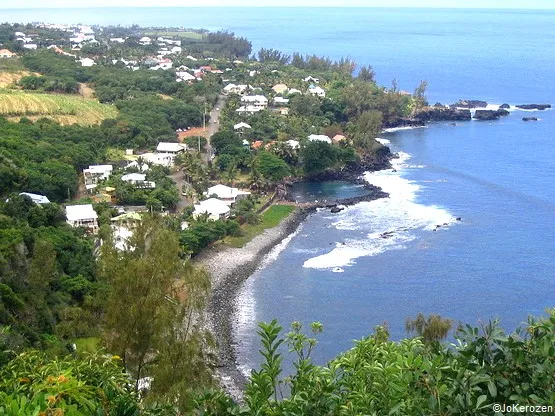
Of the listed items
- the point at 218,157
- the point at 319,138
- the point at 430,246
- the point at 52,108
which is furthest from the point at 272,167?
the point at 52,108

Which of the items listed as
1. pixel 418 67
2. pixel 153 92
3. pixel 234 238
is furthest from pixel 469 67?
pixel 234 238

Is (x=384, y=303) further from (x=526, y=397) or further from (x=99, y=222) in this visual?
(x=526, y=397)

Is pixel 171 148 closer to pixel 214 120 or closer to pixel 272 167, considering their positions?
pixel 272 167

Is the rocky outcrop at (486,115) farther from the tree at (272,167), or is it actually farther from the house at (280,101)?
the tree at (272,167)

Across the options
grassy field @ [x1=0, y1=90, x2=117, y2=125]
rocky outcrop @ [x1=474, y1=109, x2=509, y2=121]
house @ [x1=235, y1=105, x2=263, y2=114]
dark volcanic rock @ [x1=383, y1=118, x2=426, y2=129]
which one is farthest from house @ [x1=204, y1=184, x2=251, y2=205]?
rocky outcrop @ [x1=474, y1=109, x2=509, y2=121]

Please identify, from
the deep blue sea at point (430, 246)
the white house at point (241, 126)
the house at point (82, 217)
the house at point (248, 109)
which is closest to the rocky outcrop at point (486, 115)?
the deep blue sea at point (430, 246)

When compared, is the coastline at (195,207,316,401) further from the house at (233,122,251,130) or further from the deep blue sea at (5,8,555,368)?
the house at (233,122,251,130)
